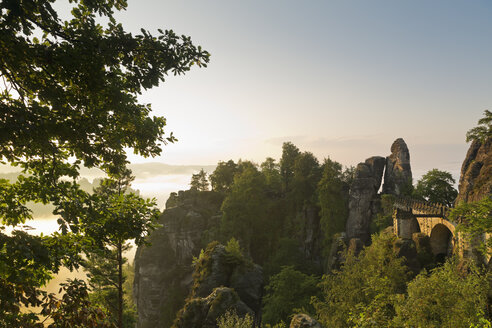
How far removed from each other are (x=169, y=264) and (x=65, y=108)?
45.1 metres

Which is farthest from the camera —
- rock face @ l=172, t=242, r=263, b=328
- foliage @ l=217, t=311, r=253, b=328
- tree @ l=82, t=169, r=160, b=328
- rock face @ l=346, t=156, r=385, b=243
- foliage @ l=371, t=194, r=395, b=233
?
rock face @ l=346, t=156, r=385, b=243

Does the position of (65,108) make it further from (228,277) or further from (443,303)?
(228,277)

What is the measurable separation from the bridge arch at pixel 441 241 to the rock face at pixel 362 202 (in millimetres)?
10856

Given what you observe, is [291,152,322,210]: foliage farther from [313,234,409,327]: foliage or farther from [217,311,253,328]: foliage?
[217,311,253,328]: foliage

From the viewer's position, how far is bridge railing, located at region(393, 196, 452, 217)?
3012 centimetres

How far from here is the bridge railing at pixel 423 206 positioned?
98.8 ft

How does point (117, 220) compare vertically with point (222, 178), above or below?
above

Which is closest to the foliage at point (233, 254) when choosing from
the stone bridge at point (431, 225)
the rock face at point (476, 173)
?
the stone bridge at point (431, 225)

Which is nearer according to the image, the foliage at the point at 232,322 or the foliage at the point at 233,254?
the foliage at the point at 232,322

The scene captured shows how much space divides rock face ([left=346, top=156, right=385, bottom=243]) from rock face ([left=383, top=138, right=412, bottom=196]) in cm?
383

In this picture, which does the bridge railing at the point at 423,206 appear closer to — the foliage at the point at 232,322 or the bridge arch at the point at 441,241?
the bridge arch at the point at 441,241

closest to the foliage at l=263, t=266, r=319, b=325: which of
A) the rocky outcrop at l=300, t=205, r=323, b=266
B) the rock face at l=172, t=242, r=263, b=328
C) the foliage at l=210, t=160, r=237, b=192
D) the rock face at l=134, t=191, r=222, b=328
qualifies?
the rock face at l=172, t=242, r=263, b=328

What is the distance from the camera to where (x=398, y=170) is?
48375mm

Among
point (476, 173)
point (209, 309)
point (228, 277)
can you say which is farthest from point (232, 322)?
point (476, 173)
